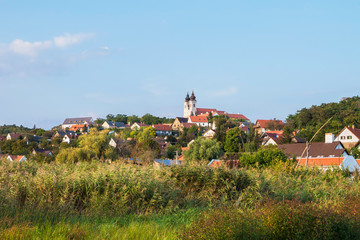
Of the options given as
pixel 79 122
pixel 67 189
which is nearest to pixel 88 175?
pixel 67 189

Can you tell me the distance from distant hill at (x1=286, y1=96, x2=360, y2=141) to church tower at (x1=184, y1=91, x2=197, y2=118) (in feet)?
267

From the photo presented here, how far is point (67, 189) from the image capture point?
9.00 meters

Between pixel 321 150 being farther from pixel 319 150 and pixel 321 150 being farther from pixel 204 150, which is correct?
pixel 204 150

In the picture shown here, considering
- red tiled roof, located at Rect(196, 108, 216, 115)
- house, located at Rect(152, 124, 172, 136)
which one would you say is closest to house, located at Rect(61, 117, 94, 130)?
red tiled roof, located at Rect(196, 108, 216, 115)

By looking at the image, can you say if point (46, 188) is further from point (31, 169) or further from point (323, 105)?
point (323, 105)

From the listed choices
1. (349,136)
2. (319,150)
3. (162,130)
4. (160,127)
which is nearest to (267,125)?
(162,130)

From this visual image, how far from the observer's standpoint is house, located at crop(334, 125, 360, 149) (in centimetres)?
6575

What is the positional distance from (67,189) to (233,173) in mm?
5492

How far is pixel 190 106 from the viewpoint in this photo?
181 metres

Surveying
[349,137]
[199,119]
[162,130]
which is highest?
[199,119]

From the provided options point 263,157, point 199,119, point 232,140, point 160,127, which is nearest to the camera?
point 263,157

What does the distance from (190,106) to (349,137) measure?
382 ft

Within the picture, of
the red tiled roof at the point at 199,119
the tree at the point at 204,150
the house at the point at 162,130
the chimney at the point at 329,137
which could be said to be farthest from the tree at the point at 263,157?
the red tiled roof at the point at 199,119

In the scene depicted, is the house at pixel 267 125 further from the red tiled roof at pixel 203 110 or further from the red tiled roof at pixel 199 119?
the red tiled roof at pixel 203 110
